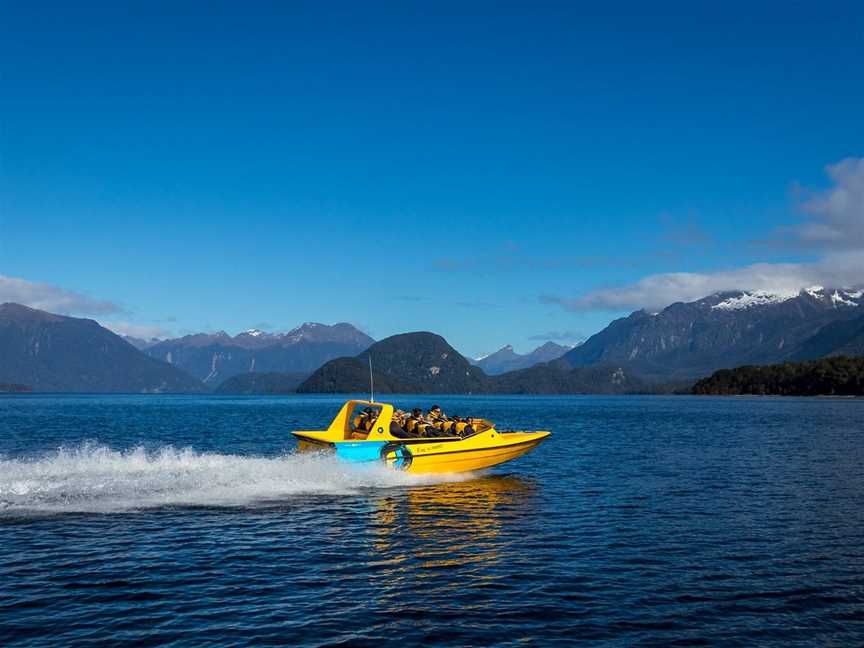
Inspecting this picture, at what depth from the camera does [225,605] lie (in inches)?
580

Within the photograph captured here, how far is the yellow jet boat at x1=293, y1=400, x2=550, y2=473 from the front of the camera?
3034cm

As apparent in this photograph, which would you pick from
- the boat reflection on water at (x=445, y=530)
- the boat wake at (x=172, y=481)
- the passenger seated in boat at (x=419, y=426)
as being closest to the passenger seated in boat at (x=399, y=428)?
the passenger seated in boat at (x=419, y=426)

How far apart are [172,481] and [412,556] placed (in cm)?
1279

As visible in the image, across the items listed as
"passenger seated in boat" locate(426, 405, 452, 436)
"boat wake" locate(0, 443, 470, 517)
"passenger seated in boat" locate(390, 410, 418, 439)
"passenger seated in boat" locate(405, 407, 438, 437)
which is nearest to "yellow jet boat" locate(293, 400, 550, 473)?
"passenger seated in boat" locate(390, 410, 418, 439)

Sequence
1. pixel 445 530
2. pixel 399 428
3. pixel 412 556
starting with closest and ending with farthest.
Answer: pixel 412 556, pixel 445 530, pixel 399 428

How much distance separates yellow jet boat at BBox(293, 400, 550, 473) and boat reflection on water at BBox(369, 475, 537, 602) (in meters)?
1.20

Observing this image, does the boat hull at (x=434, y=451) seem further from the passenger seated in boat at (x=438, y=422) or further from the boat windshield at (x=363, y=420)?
the boat windshield at (x=363, y=420)

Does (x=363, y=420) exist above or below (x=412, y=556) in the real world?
above

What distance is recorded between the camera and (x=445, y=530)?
873 inches

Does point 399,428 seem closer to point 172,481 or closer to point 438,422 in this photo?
point 438,422

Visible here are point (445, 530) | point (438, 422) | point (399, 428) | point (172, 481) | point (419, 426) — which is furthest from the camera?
point (438, 422)

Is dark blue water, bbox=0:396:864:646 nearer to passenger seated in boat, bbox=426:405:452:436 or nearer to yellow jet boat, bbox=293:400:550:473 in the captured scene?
yellow jet boat, bbox=293:400:550:473

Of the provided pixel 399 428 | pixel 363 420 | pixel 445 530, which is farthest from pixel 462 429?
pixel 445 530

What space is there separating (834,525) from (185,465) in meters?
24.3
